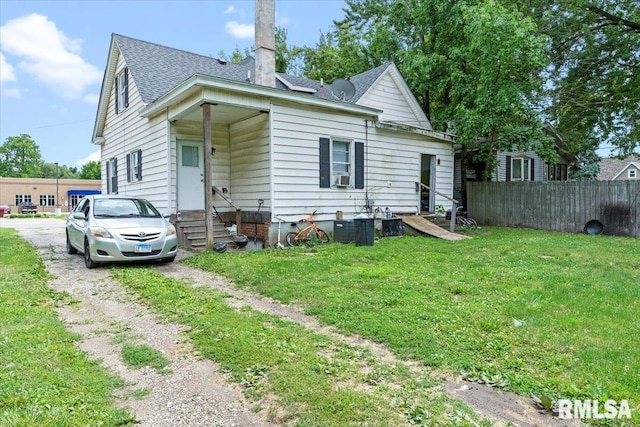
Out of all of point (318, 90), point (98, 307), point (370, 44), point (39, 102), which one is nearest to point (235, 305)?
point (98, 307)

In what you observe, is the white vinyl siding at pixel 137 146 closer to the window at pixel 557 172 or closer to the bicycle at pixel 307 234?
the bicycle at pixel 307 234

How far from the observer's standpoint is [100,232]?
748 centimetres

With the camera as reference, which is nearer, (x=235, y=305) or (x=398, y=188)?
(x=235, y=305)

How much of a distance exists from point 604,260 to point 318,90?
10836mm

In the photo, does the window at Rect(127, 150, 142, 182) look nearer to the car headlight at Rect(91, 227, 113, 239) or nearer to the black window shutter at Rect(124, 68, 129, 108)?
the black window shutter at Rect(124, 68, 129, 108)

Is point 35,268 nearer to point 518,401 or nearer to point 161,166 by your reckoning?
point 161,166

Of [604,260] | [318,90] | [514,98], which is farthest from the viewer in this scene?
[318,90]

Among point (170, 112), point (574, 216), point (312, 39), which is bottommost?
point (574, 216)

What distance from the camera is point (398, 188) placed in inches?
520

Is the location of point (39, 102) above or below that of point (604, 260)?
above

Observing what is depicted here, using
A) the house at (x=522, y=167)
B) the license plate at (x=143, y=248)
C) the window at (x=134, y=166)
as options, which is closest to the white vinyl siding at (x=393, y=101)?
the house at (x=522, y=167)

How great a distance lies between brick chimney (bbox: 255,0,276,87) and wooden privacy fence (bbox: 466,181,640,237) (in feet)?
33.8

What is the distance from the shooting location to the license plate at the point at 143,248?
755 cm

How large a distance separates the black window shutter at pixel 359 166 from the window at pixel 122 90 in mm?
8319
